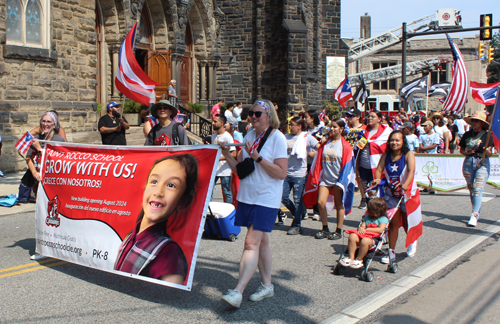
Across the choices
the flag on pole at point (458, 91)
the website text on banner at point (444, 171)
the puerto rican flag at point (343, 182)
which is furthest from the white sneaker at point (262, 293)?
the flag on pole at point (458, 91)

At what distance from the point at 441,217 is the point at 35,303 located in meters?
7.25

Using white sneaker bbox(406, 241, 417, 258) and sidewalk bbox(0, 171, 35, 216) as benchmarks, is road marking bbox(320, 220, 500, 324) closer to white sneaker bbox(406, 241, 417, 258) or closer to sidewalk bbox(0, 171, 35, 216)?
white sneaker bbox(406, 241, 417, 258)

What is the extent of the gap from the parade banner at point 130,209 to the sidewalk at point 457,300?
191 cm

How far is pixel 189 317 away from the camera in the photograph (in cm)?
416

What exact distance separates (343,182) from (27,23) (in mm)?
10169

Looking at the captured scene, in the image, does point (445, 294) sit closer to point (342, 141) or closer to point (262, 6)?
point (342, 141)

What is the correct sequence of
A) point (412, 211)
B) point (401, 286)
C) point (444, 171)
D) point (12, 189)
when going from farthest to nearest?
point (444, 171) < point (12, 189) < point (412, 211) < point (401, 286)

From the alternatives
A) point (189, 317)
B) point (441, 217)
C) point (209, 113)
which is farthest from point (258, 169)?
point (209, 113)

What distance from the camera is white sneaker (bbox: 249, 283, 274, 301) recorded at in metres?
4.52

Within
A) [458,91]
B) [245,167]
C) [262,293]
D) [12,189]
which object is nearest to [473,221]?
[262,293]

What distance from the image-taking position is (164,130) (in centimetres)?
641

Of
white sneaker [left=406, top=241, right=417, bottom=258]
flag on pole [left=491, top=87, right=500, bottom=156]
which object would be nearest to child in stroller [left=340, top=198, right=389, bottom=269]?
white sneaker [left=406, top=241, right=417, bottom=258]

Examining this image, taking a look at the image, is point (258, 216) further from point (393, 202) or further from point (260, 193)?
point (393, 202)

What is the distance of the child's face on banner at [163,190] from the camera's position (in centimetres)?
453
